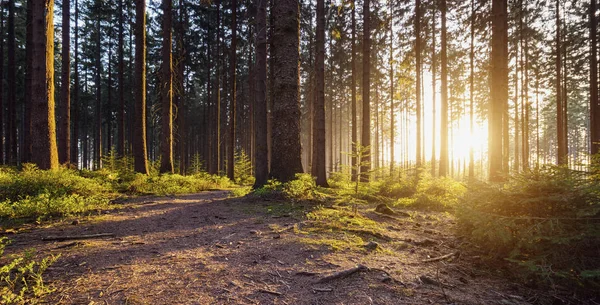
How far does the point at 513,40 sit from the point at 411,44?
300 inches

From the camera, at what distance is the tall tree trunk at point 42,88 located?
8.51 metres

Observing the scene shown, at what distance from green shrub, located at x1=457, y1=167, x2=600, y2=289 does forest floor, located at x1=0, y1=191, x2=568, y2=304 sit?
301 mm

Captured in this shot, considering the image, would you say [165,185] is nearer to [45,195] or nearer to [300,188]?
[45,195]

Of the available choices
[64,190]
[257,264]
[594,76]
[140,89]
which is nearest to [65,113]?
[140,89]

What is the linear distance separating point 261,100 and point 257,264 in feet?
29.3

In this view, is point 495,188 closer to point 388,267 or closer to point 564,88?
point 388,267

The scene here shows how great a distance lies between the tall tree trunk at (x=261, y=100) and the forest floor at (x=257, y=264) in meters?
4.65

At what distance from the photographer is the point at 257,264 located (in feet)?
9.73

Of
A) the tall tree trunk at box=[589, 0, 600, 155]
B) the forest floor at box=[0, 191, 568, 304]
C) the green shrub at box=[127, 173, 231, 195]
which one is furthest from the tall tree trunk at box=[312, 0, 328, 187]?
the tall tree trunk at box=[589, 0, 600, 155]

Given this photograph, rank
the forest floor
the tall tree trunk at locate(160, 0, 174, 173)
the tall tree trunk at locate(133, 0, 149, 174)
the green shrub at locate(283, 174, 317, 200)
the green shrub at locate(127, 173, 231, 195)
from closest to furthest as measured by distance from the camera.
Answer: the forest floor → the green shrub at locate(283, 174, 317, 200) → the green shrub at locate(127, 173, 231, 195) → the tall tree trunk at locate(133, 0, 149, 174) → the tall tree trunk at locate(160, 0, 174, 173)

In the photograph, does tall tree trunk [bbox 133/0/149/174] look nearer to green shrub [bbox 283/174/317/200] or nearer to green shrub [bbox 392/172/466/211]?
green shrub [bbox 283/174/317/200]

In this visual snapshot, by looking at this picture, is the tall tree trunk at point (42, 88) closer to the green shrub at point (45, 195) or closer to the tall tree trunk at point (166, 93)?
the green shrub at point (45, 195)

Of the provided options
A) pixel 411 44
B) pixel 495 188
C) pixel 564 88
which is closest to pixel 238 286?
pixel 495 188

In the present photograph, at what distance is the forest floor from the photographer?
90.9 inches
